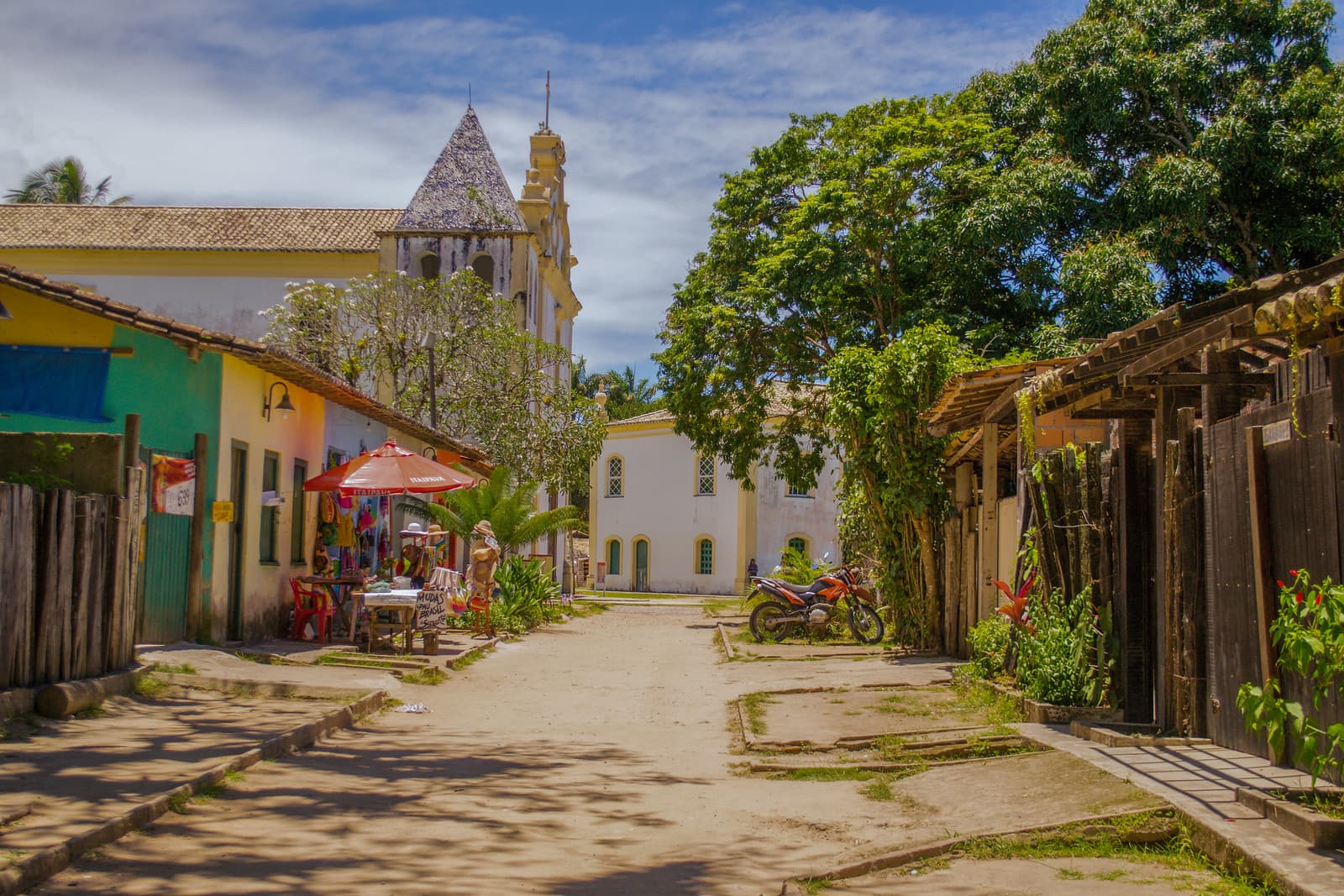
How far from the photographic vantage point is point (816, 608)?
19.2 meters

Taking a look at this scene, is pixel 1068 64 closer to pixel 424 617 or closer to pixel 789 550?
pixel 789 550

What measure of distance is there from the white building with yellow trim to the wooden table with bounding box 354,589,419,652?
111ft

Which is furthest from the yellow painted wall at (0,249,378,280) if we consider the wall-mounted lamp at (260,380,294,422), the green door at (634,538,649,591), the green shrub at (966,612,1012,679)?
the green shrub at (966,612,1012,679)

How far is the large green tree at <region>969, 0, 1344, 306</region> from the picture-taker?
2362 centimetres

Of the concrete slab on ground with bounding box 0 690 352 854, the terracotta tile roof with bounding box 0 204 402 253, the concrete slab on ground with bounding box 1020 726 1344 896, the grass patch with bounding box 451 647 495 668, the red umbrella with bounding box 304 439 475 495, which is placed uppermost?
the terracotta tile roof with bounding box 0 204 402 253

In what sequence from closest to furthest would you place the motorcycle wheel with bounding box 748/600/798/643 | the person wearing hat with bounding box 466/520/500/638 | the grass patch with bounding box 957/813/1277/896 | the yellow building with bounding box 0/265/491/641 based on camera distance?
the grass patch with bounding box 957/813/1277/896 → the yellow building with bounding box 0/265/491/641 → the motorcycle wheel with bounding box 748/600/798/643 → the person wearing hat with bounding box 466/520/500/638

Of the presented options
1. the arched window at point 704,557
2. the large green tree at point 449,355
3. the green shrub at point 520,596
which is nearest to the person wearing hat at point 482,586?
the green shrub at point 520,596

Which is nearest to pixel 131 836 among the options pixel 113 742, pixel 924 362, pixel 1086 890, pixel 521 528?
pixel 113 742

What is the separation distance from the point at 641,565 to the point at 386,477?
37.1m

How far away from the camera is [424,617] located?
1549 centimetres

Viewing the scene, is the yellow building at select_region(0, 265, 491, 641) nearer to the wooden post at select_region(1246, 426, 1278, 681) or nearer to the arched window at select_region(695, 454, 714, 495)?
the wooden post at select_region(1246, 426, 1278, 681)

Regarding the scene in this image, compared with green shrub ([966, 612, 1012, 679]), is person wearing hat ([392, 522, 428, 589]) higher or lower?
higher

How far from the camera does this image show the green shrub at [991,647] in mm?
11023

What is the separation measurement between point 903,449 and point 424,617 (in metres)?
6.37
